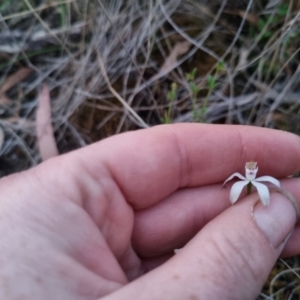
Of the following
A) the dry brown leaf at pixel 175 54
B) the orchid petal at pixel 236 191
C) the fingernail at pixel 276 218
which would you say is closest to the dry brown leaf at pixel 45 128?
the dry brown leaf at pixel 175 54

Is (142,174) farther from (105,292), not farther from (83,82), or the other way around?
(83,82)

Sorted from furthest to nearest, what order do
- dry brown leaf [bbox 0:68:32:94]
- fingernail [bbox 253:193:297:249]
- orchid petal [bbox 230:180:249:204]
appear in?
dry brown leaf [bbox 0:68:32:94] → orchid petal [bbox 230:180:249:204] → fingernail [bbox 253:193:297:249]

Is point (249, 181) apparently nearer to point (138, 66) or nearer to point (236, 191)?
point (236, 191)

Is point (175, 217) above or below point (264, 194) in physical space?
below

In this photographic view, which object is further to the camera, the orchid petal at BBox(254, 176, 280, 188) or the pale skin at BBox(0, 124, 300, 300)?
the orchid petal at BBox(254, 176, 280, 188)

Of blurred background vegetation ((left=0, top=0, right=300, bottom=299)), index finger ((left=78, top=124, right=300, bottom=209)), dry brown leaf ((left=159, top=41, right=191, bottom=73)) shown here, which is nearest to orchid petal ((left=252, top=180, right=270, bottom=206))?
index finger ((left=78, top=124, right=300, bottom=209))

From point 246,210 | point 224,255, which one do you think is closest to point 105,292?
point 224,255

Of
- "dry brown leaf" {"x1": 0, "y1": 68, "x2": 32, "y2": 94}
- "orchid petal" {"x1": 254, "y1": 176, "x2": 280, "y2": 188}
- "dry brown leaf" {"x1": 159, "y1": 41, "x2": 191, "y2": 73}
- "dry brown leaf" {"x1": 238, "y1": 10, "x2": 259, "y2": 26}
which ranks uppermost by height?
"dry brown leaf" {"x1": 238, "y1": 10, "x2": 259, "y2": 26}

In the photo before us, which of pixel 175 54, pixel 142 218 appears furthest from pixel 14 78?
pixel 142 218

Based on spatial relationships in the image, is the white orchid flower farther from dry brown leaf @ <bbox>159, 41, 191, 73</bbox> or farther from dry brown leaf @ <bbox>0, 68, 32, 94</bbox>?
dry brown leaf @ <bbox>0, 68, 32, 94</bbox>
